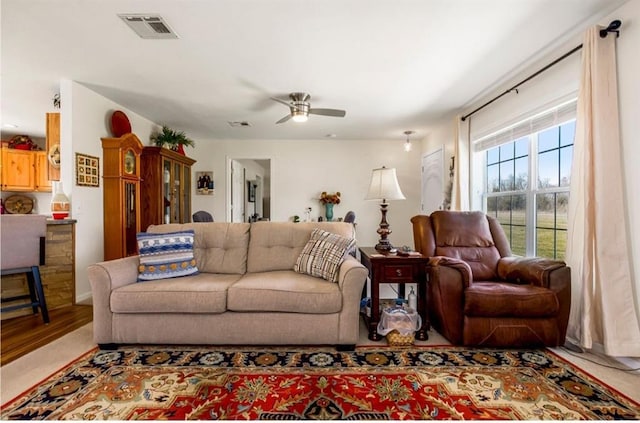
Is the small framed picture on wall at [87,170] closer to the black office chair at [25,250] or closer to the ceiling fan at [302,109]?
the black office chair at [25,250]

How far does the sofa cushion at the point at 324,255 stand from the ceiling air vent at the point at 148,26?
201 centimetres

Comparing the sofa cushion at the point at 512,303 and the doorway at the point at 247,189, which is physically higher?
the doorway at the point at 247,189

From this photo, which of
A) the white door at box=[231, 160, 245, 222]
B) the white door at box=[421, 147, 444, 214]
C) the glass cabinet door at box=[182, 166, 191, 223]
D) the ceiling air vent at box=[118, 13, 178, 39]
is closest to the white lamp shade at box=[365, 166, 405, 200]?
the ceiling air vent at box=[118, 13, 178, 39]

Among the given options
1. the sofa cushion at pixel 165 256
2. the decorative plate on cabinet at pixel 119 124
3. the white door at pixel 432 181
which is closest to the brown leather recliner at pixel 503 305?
the sofa cushion at pixel 165 256

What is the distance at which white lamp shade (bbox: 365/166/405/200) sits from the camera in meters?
2.57

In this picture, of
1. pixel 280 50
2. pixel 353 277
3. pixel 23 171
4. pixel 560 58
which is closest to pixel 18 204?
pixel 23 171

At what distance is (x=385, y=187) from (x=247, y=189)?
17.9 feet

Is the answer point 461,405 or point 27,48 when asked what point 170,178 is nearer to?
point 27,48

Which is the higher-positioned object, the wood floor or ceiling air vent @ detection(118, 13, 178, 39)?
ceiling air vent @ detection(118, 13, 178, 39)

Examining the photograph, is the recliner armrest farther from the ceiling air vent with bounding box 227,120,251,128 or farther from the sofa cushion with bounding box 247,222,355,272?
the ceiling air vent with bounding box 227,120,251,128

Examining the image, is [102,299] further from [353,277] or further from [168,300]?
[353,277]

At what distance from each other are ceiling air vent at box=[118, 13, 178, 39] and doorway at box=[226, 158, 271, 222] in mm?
3646

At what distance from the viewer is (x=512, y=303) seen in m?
2.08

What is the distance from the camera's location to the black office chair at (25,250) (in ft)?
8.30
